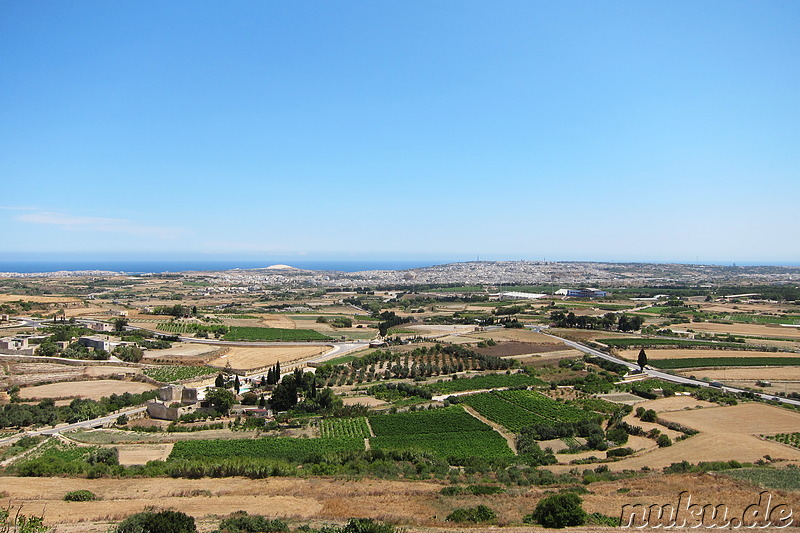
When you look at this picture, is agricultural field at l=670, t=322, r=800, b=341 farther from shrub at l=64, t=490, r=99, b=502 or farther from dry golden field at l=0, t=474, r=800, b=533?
shrub at l=64, t=490, r=99, b=502

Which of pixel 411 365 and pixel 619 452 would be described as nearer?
pixel 619 452

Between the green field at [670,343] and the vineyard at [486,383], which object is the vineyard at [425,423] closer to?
the vineyard at [486,383]

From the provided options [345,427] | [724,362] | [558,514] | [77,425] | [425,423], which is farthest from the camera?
[724,362]

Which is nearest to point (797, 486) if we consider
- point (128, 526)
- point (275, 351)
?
point (128, 526)

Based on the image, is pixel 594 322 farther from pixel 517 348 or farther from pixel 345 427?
pixel 345 427

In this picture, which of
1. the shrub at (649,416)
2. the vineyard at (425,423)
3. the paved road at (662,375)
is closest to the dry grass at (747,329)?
the paved road at (662,375)

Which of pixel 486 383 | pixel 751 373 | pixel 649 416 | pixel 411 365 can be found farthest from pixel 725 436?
pixel 411 365

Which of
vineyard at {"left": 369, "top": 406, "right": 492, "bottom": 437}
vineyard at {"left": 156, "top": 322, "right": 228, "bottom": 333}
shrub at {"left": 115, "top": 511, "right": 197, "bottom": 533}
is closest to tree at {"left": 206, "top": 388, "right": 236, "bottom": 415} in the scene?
vineyard at {"left": 369, "top": 406, "right": 492, "bottom": 437}
